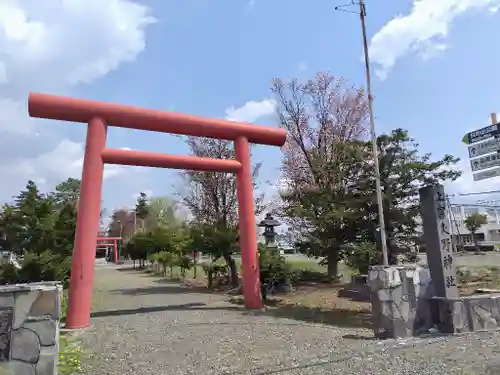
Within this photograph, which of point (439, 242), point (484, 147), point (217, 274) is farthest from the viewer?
point (217, 274)

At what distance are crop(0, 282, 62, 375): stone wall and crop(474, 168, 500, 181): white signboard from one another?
20.8ft

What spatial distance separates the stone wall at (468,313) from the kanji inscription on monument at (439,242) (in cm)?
18

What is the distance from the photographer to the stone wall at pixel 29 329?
4.75m

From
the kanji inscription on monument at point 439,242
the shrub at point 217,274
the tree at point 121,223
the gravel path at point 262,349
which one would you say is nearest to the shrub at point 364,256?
the gravel path at point 262,349

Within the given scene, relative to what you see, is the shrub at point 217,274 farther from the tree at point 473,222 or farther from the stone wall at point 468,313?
the tree at point 473,222

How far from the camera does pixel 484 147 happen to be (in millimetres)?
6559

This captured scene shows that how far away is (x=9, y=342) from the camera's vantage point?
4.77 metres

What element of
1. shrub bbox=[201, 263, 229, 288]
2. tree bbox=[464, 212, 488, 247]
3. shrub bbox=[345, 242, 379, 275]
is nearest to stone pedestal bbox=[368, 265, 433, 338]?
shrub bbox=[345, 242, 379, 275]

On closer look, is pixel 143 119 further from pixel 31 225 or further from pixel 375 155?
pixel 31 225

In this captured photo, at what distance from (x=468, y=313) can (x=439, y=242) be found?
1206 millimetres

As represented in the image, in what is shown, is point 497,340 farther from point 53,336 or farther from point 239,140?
point 239,140

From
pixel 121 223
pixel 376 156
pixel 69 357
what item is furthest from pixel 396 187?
pixel 121 223

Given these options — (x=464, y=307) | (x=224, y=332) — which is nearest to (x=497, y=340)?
(x=464, y=307)

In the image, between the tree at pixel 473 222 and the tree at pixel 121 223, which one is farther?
the tree at pixel 121 223
